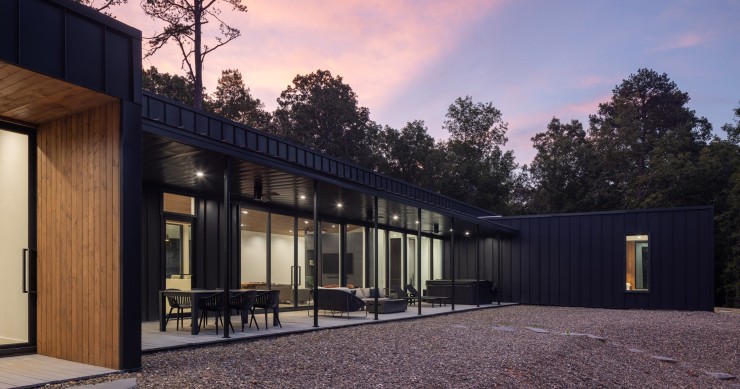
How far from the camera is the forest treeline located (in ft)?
96.7

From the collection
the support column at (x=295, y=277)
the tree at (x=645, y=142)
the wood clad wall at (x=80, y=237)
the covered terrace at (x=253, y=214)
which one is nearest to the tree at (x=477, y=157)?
the tree at (x=645, y=142)

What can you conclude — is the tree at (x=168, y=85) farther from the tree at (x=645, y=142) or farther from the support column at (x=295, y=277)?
the tree at (x=645, y=142)

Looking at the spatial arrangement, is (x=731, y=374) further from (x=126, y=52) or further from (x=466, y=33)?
(x=466, y=33)

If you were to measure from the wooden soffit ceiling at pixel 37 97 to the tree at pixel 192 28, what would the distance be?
16952 millimetres

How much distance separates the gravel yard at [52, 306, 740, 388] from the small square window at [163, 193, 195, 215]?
3961mm

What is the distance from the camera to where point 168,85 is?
27.9 metres

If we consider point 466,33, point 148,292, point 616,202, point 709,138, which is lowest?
point 148,292

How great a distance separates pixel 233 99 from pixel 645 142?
24.1 meters

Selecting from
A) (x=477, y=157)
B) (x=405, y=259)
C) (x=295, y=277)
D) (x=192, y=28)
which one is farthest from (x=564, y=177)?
(x=295, y=277)

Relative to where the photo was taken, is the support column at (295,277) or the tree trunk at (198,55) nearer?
the support column at (295,277)

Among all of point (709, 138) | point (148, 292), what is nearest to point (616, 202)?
point (709, 138)

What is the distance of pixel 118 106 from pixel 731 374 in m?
9.36

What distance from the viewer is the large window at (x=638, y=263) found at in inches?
703

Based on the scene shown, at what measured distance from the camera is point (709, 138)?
111ft
